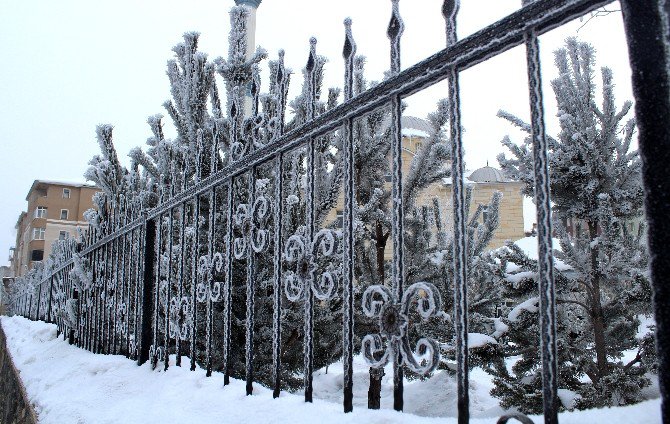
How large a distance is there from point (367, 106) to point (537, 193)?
2.66 feet

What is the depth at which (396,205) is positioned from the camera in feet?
5.79

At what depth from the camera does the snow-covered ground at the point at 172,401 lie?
5.35 feet

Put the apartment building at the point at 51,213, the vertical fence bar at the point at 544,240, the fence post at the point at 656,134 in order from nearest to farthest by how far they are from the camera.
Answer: the fence post at the point at 656,134, the vertical fence bar at the point at 544,240, the apartment building at the point at 51,213

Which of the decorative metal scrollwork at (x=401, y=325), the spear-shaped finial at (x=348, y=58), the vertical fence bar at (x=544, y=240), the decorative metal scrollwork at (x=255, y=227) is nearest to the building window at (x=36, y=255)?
the decorative metal scrollwork at (x=255, y=227)

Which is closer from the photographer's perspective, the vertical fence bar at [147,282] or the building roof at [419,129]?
the vertical fence bar at [147,282]

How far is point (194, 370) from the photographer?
3068 millimetres

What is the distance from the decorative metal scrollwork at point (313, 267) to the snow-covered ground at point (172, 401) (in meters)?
0.43

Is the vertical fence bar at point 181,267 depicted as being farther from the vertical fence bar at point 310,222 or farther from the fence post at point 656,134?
the fence post at point 656,134

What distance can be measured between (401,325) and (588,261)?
220cm

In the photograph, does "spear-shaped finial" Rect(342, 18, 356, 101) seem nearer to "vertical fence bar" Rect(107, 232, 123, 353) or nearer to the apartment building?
"vertical fence bar" Rect(107, 232, 123, 353)

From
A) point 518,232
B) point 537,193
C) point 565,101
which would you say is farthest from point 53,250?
point 518,232

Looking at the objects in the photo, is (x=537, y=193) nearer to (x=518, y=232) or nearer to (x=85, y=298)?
(x=85, y=298)

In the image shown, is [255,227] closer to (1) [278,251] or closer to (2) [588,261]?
(1) [278,251]

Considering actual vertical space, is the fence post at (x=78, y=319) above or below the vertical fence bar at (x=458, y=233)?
below
